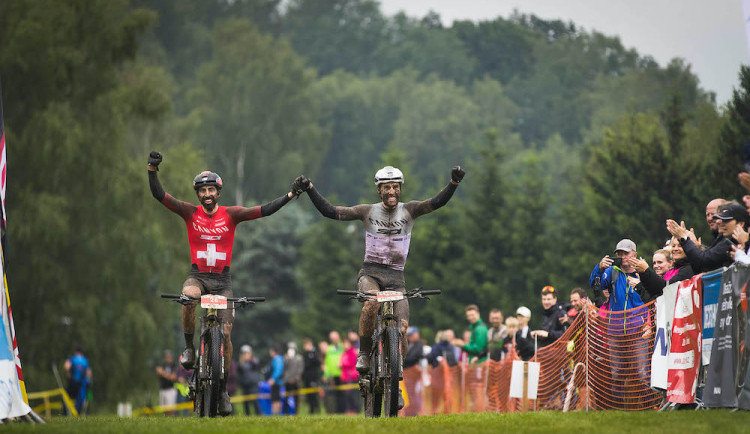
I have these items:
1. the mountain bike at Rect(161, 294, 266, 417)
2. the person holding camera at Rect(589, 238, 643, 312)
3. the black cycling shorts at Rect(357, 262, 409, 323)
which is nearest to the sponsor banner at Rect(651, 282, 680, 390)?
the person holding camera at Rect(589, 238, 643, 312)

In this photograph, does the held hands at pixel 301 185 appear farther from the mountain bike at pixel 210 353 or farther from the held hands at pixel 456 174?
the held hands at pixel 456 174

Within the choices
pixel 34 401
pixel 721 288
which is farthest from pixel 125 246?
pixel 721 288

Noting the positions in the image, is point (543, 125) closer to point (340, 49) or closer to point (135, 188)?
point (340, 49)

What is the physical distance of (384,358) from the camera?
1438 cm

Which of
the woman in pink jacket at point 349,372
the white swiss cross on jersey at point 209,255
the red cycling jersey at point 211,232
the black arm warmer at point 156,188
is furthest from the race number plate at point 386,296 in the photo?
the woman in pink jacket at point 349,372

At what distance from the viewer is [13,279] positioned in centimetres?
3747

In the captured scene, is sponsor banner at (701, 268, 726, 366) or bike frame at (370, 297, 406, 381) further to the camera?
bike frame at (370, 297, 406, 381)

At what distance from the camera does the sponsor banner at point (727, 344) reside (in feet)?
41.9

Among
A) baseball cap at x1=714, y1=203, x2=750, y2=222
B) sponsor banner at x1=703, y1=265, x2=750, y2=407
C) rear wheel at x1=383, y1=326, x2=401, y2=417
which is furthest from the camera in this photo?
rear wheel at x1=383, y1=326, x2=401, y2=417

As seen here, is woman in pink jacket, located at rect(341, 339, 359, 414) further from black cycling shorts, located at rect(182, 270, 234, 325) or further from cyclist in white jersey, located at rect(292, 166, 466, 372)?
cyclist in white jersey, located at rect(292, 166, 466, 372)

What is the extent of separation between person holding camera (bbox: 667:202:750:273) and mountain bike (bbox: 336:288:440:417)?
2.70 metres

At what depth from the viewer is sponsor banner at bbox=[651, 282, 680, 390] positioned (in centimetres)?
1470

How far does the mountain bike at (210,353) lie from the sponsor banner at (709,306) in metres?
4.84

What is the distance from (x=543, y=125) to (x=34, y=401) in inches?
3441
